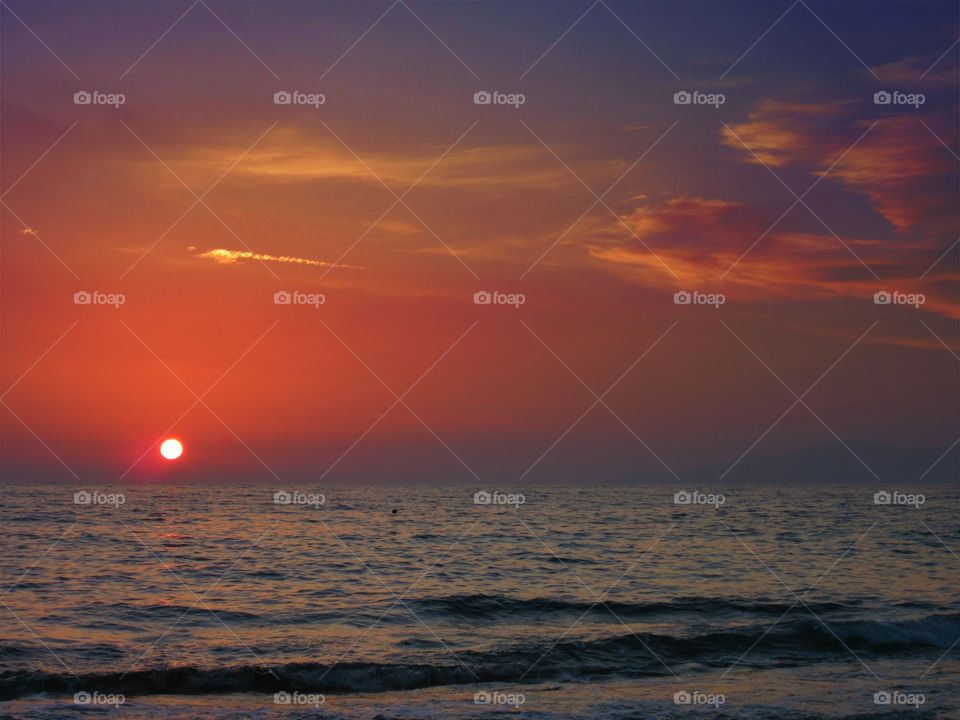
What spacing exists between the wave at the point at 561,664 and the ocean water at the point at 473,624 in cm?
8

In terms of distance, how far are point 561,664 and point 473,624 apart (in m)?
5.07

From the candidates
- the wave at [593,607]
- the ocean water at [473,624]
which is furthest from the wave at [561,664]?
the wave at [593,607]

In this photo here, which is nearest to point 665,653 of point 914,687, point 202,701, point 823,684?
point 823,684

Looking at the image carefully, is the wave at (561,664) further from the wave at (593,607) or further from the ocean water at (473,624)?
the wave at (593,607)

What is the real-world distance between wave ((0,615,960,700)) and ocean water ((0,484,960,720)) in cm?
8

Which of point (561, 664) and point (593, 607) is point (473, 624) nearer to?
point (593, 607)

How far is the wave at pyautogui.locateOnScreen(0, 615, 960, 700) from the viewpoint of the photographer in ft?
59.7

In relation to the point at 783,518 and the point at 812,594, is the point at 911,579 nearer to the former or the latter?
the point at 812,594

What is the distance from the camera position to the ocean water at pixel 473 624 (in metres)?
17.2

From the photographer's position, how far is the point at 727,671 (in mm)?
20219

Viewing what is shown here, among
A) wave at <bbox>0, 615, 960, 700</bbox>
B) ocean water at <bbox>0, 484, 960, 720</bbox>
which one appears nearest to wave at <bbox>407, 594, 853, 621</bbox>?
ocean water at <bbox>0, 484, 960, 720</bbox>

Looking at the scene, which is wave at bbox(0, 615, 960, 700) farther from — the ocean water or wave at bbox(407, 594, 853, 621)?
wave at bbox(407, 594, 853, 621)

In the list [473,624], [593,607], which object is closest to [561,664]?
[473,624]

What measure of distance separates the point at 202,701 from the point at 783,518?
49701mm
